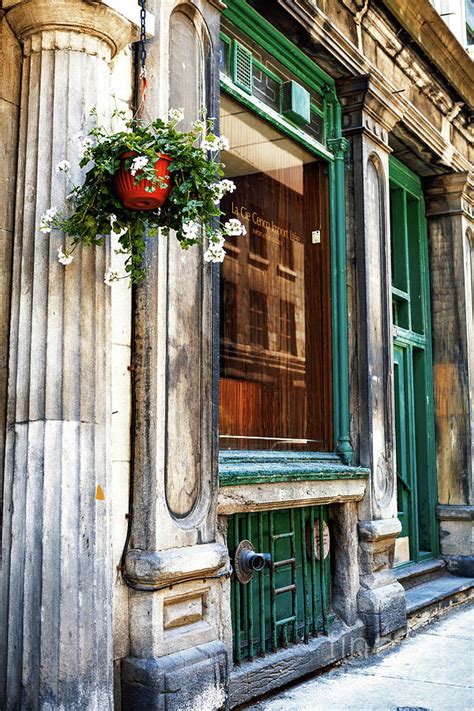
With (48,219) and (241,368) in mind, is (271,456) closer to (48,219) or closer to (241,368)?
(241,368)

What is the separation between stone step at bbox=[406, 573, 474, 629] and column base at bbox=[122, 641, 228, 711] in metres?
3.19

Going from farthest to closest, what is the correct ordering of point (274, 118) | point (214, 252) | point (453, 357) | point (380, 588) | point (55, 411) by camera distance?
point (453, 357)
point (380, 588)
point (274, 118)
point (214, 252)
point (55, 411)

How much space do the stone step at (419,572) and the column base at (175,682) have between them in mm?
3730

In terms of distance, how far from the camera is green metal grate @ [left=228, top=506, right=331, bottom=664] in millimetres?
5285

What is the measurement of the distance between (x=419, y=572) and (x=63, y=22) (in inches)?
244

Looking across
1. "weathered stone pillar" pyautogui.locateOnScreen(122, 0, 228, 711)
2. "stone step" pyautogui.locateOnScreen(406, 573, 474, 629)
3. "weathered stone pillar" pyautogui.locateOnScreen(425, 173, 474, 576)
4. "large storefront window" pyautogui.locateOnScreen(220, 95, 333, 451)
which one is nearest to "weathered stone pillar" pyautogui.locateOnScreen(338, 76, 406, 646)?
"large storefront window" pyautogui.locateOnScreen(220, 95, 333, 451)

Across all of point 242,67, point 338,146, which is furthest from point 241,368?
point 338,146

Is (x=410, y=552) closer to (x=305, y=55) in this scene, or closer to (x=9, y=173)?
(x=305, y=55)

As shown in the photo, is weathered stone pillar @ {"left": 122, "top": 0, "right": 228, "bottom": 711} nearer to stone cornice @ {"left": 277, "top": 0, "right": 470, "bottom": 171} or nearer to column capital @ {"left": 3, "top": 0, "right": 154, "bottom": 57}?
column capital @ {"left": 3, "top": 0, "right": 154, "bottom": 57}

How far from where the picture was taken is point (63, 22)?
4020mm

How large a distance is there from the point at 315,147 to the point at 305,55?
2.37 ft

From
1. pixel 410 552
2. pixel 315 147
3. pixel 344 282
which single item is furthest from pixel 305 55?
pixel 410 552

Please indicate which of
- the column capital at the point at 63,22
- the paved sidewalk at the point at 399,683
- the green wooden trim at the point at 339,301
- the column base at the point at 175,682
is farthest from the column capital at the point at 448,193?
the column base at the point at 175,682

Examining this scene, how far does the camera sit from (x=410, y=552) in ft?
27.9
